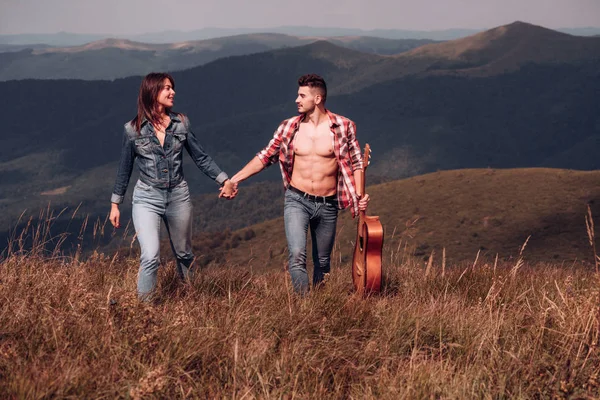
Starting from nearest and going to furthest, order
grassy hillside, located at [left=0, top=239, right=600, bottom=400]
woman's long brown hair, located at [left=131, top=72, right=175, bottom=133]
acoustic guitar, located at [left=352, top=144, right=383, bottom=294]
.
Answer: grassy hillside, located at [left=0, top=239, right=600, bottom=400]
acoustic guitar, located at [left=352, top=144, right=383, bottom=294]
woman's long brown hair, located at [left=131, top=72, right=175, bottom=133]

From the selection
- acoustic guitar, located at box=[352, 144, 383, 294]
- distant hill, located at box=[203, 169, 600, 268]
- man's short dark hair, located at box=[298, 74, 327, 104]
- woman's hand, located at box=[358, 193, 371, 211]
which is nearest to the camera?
acoustic guitar, located at box=[352, 144, 383, 294]

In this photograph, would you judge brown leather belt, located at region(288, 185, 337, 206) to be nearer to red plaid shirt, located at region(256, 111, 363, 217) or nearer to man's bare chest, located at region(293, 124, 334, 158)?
red plaid shirt, located at region(256, 111, 363, 217)

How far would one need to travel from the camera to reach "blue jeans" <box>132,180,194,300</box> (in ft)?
19.0

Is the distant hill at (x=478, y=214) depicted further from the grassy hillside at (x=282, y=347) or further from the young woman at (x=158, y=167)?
the grassy hillside at (x=282, y=347)

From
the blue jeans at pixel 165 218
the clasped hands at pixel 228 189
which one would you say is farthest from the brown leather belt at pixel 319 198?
the blue jeans at pixel 165 218

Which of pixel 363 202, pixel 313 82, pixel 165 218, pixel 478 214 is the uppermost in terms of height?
pixel 313 82

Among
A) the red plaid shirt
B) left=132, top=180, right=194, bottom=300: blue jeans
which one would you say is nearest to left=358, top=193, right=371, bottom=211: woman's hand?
the red plaid shirt

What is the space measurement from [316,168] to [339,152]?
0.26 meters

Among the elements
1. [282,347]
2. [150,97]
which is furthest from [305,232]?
[282,347]

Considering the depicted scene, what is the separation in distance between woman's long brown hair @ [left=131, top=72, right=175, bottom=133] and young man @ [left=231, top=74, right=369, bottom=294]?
99 cm

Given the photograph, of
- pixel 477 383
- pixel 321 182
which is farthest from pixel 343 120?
pixel 477 383

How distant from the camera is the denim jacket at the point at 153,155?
6.01 m

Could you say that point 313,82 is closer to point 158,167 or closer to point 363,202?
point 363,202

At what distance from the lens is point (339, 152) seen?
21.1 ft
